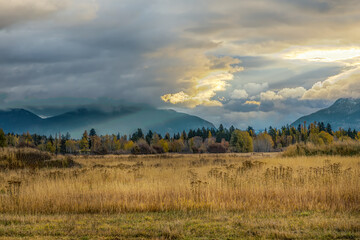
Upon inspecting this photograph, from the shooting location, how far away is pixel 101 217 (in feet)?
37.1

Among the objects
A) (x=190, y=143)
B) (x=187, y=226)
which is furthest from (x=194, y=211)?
(x=190, y=143)

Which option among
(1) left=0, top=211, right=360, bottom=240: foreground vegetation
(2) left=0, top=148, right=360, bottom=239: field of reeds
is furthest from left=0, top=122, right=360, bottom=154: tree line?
(1) left=0, top=211, right=360, bottom=240: foreground vegetation

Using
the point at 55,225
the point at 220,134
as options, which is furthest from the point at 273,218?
the point at 220,134

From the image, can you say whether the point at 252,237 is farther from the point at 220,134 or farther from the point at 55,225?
the point at 220,134

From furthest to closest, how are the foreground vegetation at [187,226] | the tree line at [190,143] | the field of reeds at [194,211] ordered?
the tree line at [190,143], the field of reeds at [194,211], the foreground vegetation at [187,226]

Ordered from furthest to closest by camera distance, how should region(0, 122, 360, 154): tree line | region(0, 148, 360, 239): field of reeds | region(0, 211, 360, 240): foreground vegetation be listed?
region(0, 122, 360, 154): tree line
region(0, 148, 360, 239): field of reeds
region(0, 211, 360, 240): foreground vegetation

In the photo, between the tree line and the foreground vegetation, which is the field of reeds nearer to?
the foreground vegetation

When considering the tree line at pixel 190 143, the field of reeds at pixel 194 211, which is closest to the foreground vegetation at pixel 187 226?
the field of reeds at pixel 194 211

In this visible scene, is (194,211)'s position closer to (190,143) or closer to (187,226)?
(187,226)

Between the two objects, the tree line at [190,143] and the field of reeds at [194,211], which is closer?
the field of reeds at [194,211]

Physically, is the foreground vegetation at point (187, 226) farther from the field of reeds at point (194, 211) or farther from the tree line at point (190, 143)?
the tree line at point (190, 143)

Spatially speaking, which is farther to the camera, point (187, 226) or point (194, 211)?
point (194, 211)

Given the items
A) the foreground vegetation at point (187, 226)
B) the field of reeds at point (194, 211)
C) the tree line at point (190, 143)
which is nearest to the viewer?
the foreground vegetation at point (187, 226)

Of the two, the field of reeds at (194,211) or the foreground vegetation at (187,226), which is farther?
the field of reeds at (194,211)
